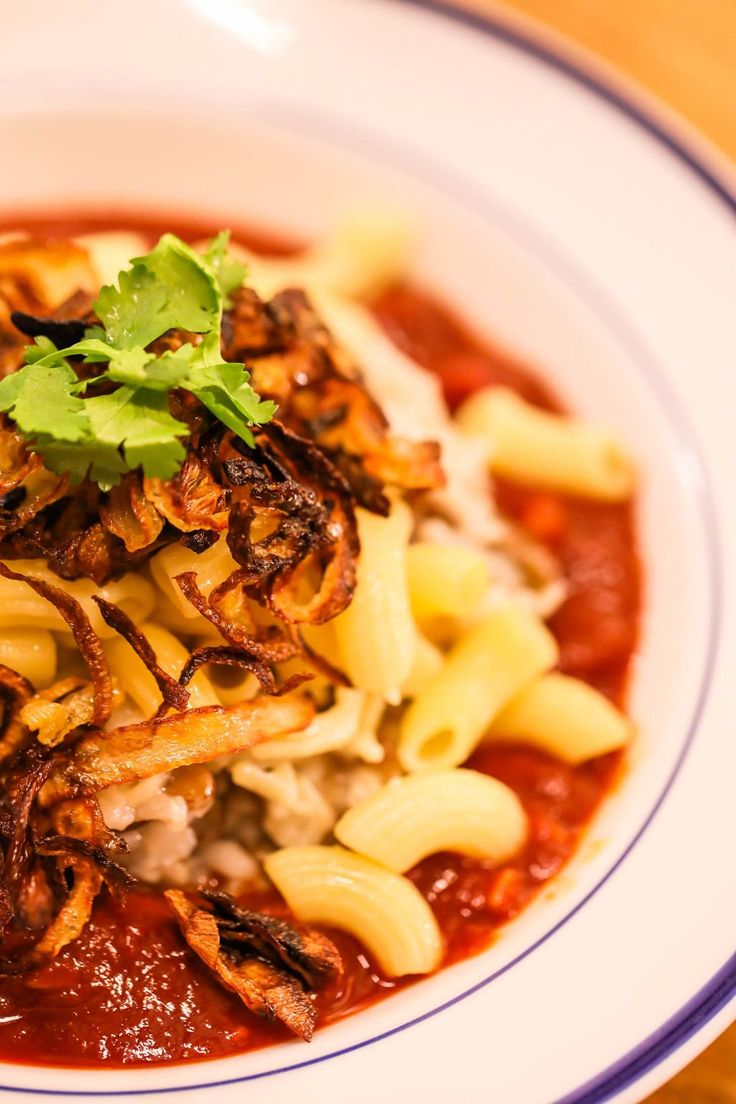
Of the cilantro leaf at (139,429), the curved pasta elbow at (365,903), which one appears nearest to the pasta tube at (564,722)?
the curved pasta elbow at (365,903)

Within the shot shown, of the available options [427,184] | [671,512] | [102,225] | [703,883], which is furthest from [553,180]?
[703,883]

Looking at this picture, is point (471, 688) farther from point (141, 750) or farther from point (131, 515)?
point (131, 515)

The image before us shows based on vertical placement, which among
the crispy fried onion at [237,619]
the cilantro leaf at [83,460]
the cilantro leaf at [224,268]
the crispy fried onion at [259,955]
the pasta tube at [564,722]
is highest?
the cilantro leaf at [224,268]

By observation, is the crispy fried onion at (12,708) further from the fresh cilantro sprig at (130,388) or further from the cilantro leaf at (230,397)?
the cilantro leaf at (230,397)

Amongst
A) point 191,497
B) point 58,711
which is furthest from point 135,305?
point 58,711

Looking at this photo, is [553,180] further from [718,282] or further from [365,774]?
[365,774]
